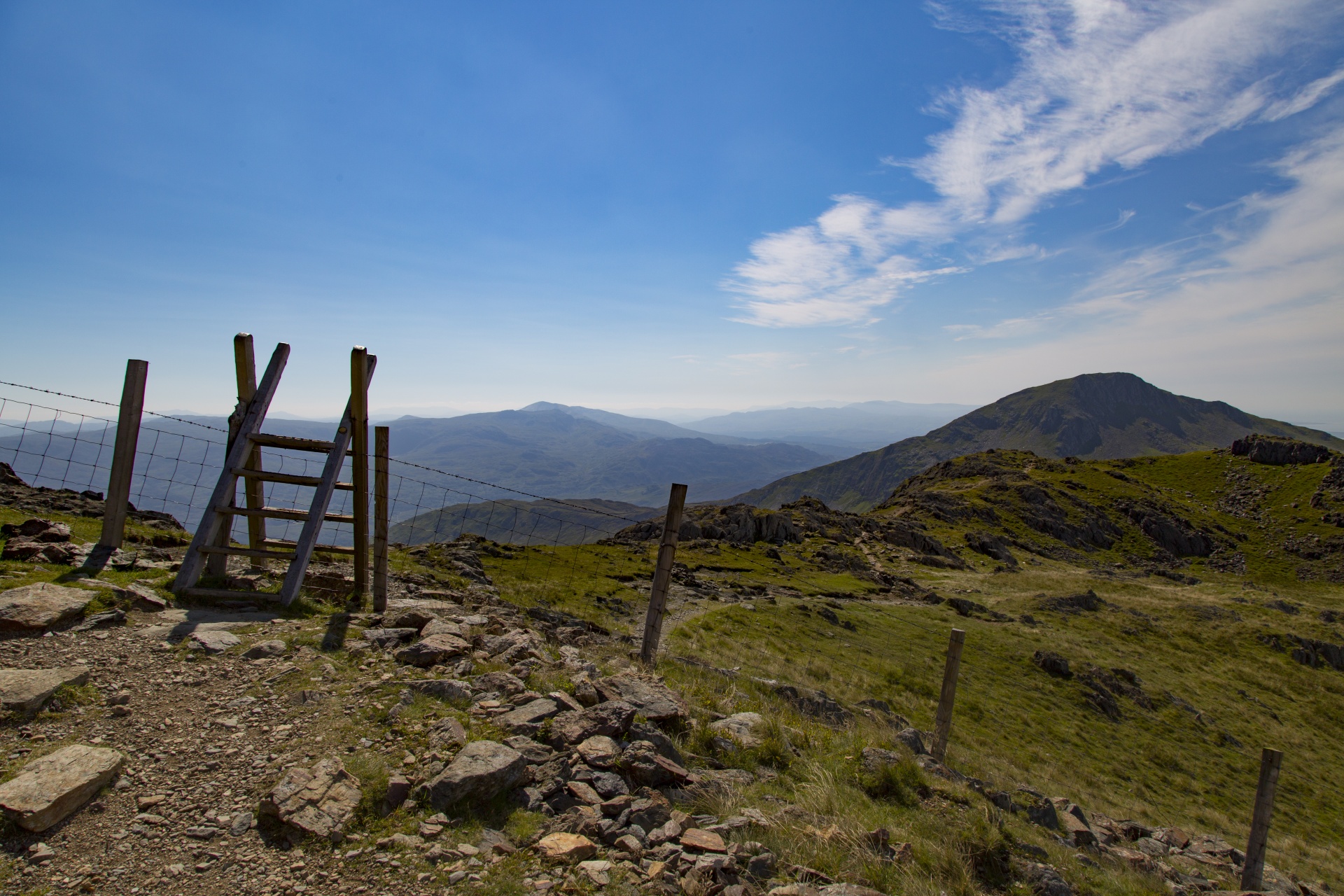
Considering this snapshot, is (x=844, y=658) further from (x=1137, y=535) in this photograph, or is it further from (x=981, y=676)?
(x=1137, y=535)

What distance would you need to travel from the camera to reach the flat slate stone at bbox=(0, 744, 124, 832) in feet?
16.2

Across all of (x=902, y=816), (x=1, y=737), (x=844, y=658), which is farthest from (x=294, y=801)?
(x=844, y=658)

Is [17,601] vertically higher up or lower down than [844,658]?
higher up

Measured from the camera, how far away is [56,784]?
17.2 feet

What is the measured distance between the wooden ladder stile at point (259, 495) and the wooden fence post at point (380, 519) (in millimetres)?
427

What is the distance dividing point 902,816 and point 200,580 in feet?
42.1

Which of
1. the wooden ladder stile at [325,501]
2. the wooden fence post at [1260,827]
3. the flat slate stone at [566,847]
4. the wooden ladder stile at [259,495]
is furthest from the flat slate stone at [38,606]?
the wooden fence post at [1260,827]

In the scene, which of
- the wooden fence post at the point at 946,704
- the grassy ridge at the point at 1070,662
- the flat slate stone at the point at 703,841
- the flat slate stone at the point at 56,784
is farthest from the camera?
the grassy ridge at the point at 1070,662

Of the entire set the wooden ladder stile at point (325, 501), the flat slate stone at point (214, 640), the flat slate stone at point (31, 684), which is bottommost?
the flat slate stone at point (214, 640)

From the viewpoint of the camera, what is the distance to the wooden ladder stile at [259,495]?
10.9 m

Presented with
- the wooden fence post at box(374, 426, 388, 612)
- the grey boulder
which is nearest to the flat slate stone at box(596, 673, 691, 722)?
the grey boulder

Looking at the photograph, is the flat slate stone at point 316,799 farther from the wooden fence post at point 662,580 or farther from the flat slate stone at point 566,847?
the wooden fence post at point 662,580

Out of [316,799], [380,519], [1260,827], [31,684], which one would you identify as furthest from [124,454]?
[1260,827]

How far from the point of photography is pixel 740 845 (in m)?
5.89
